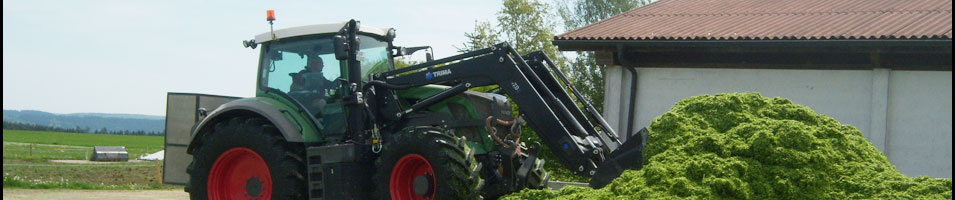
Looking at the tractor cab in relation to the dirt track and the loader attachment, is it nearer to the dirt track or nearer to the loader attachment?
the loader attachment

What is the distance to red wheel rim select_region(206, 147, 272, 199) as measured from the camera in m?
8.55

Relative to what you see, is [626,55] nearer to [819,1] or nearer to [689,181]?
[819,1]

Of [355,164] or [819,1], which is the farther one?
[819,1]

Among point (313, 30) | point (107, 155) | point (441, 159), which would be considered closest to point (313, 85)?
point (313, 30)

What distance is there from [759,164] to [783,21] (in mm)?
6125

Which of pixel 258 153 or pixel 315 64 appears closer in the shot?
pixel 258 153

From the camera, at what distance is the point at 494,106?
26.0 feet

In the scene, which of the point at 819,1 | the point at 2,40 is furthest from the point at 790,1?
the point at 2,40

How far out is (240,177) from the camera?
8.86 m

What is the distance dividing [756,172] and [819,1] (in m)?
7.85

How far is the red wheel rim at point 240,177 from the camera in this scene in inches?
336

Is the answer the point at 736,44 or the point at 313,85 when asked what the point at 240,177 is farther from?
the point at 736,44

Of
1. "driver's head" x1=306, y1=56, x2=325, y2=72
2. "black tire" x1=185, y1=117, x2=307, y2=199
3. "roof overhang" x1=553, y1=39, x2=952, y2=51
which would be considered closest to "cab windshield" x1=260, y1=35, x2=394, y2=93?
"driver's head" x1=306, y1=56, x2=325, y2=72

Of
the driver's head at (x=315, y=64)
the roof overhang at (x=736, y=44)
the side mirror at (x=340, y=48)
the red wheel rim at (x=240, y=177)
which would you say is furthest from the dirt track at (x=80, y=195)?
the roof overhang at (x=736, y=44)
